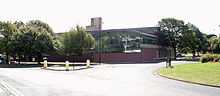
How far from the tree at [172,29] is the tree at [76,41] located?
2884 cm

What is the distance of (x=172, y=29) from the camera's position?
92.9 metres

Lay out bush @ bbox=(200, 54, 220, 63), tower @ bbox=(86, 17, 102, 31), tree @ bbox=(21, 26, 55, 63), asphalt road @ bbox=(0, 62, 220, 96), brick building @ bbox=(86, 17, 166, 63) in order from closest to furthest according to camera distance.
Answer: asphalt road @ bbox=(0, 62, 220, 96) → bush @ bbox=(200, 54, 220, 63) → tree @ bbox=(21, 26, 55, 63) → brick building @ bbox=(86, 17, 166, 63) → tower @ bbox=(86, 17, 102, 31)

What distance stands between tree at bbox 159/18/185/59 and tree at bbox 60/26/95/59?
28840 millimetres

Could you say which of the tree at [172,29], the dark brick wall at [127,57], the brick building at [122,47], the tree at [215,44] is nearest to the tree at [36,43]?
the brick building at [122,47]

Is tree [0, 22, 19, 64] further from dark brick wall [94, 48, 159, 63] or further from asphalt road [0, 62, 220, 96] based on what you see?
asphalt road [0, 62, 220, 96]

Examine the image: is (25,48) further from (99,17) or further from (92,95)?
(92,95)

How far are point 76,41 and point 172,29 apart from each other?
33.4 m

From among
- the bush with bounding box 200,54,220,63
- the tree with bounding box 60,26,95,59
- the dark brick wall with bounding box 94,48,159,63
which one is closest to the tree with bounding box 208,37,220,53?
the dark brick wall with bounding box 94,48,159,63

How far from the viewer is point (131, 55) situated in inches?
2741

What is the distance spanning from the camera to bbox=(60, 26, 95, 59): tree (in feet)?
221

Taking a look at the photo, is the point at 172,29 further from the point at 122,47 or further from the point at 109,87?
the point at 109,87

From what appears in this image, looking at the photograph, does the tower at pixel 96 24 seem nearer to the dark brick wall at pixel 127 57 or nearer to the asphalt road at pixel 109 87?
the dark brick wall at pixel 127 57

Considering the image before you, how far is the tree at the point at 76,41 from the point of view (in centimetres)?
6738

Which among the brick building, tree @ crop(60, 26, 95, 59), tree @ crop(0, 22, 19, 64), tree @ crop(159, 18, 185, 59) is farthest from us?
tree @ crop(159, 18, 185, 59)
